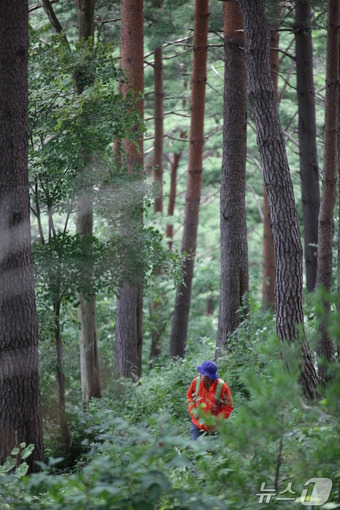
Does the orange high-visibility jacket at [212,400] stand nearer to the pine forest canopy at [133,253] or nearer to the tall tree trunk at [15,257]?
the pine forest canopy at [133,253]

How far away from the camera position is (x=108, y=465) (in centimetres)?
404

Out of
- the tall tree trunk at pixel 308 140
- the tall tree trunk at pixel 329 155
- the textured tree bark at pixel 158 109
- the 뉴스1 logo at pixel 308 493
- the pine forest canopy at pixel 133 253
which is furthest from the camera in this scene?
the textured tree bark at pixel 158 109

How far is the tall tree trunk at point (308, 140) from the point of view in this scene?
1521cm

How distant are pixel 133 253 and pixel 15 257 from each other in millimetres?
4016

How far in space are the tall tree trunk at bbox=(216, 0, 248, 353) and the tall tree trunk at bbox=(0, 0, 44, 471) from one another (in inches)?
243

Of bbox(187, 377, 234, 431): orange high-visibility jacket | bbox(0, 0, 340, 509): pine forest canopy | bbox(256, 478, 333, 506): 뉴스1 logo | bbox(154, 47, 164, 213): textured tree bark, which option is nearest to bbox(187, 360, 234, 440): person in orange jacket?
bbox(187, 377, 234, 431): orange high-visibility jacket

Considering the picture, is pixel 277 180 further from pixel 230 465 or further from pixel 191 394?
pixel 230 465

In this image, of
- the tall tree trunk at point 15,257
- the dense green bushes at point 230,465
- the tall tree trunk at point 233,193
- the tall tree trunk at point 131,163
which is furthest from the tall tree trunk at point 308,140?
the dense green bushes at point 230,465

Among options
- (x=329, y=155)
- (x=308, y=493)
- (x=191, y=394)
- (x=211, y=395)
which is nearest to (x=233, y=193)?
(x=329, y=155)

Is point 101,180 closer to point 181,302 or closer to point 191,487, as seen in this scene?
point 191,487

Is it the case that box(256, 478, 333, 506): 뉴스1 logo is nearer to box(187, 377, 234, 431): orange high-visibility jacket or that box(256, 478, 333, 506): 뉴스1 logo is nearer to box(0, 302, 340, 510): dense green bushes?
box(0, 302, 340, 510): dense green bushes

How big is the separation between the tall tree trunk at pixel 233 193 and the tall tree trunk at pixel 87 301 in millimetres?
2581

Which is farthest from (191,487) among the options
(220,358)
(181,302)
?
(181,302)

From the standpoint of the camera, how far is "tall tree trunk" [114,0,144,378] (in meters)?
13.6
